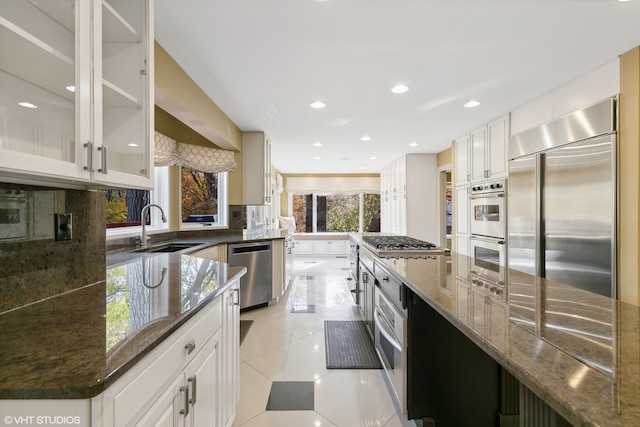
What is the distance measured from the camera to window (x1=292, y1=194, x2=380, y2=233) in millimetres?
8844

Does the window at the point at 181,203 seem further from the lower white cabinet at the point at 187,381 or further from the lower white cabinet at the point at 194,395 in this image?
the lower white cabinet at the point at 194,395

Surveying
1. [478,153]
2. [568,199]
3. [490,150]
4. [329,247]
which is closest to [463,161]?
[478,153]

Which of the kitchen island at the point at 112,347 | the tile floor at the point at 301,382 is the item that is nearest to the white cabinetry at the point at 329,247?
the tile floor at the point at 301,382

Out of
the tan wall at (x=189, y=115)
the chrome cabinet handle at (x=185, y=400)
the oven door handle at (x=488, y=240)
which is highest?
the tan wall at (x=189, y=115)

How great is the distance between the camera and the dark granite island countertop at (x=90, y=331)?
600 millimetres

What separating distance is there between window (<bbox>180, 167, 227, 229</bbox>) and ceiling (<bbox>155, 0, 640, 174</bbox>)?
39.1 inches

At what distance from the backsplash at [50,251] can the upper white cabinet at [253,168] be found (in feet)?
9.42

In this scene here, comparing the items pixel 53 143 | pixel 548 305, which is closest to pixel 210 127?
pixel 53 143

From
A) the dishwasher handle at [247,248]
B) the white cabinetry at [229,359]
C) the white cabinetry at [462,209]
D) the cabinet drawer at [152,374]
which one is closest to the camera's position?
the cabinet drawer at [152,374]

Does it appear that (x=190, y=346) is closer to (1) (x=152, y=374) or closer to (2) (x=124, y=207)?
(1) (x=152, y=374)

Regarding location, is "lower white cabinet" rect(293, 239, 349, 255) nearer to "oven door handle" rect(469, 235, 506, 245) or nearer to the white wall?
"oven door handle" rect(469, 235, 506, 245)

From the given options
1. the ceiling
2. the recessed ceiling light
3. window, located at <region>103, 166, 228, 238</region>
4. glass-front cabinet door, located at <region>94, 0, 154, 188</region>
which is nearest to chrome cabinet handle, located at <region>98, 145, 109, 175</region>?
glass-front cabinet door, located at <region>94, 0, 154, 188</region>

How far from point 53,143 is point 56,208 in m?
0.43

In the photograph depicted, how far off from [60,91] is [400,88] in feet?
8.32
